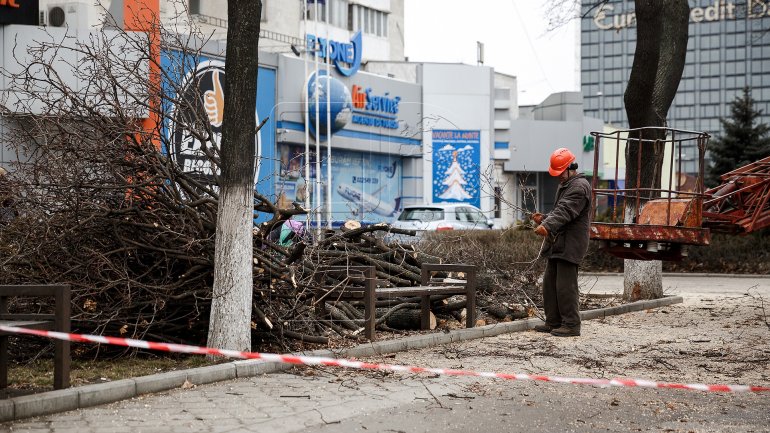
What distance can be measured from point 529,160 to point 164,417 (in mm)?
54244

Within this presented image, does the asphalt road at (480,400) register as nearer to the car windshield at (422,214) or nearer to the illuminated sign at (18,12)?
the car windshield at (422,214)

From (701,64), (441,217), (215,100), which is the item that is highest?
(701,64)

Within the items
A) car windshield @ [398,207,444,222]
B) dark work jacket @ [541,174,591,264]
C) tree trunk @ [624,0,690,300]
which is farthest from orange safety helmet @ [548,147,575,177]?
car windshield @ [398,207,444,222]

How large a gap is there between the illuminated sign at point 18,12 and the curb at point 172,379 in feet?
69.1

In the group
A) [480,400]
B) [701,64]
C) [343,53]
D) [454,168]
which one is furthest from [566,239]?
[701,64]

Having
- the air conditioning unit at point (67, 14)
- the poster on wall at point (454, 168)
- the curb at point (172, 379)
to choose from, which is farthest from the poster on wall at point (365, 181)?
the curb at point (172, 379)

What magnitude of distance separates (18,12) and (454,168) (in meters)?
27.9

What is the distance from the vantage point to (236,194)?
355 inches

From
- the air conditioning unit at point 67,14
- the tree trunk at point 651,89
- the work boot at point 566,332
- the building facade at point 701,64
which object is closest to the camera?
the work boot at point 566,332

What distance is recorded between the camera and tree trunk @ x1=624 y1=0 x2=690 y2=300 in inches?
629

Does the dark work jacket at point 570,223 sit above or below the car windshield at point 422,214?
above

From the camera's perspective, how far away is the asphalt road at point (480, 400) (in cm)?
668

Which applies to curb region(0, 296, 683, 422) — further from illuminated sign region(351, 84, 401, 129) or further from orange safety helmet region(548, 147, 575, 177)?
illuminated sign region(351, 84, 401, 129)

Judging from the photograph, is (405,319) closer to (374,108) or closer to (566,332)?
(566,332)
